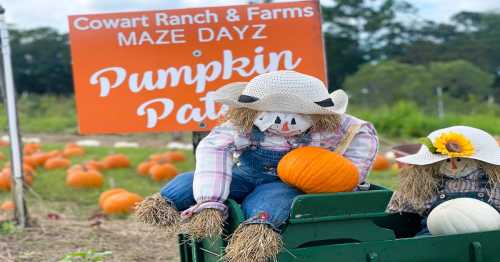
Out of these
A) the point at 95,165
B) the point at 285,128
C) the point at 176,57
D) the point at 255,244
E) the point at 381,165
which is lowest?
the point at 381,165

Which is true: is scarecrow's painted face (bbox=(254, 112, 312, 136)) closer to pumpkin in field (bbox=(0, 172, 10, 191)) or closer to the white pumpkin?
the white pumpkin

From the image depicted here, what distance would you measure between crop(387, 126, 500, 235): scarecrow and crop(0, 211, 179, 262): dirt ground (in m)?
1.91

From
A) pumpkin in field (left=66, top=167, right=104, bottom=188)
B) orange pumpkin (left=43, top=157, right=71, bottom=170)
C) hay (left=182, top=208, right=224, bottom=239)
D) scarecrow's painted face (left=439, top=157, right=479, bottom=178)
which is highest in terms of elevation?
scarecrow's painted face (left=439, top=157, right=479, bottom=178)

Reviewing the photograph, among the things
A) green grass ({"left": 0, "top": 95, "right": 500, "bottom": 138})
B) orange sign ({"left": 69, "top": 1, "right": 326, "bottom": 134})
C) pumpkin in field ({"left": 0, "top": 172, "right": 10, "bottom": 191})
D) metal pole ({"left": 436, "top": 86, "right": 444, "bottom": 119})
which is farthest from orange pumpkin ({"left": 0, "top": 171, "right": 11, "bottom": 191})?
metal pole ({"left": 436, "top": 86, "right": 444, "bottom": 119})

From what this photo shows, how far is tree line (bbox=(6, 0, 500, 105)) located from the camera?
17031 mm

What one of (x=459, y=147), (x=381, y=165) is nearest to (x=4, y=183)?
(x=381, y=165)

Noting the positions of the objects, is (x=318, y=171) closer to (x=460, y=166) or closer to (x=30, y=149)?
(x=460, y=166)

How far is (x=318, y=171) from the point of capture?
8.98 ft

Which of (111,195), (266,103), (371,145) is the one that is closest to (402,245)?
(371,145)

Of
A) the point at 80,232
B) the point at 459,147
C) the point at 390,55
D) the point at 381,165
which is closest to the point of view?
the point at 459,147

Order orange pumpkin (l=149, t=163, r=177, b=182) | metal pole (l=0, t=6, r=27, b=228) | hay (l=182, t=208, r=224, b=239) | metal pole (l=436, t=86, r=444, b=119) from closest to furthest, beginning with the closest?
hay (l=182, t=208, r=224, b=239) < metal pole (l=0, t=6, r=27, b=228) < orange pumpkin (l=149, t=163, r=177, b=182) < metal pole (l=436, t=86, r=444, b=119)

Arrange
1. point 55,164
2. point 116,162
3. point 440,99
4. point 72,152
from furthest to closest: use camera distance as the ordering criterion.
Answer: point 440,99
point 72,152
point 116,162
point 55,164

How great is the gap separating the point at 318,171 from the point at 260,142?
0.44m

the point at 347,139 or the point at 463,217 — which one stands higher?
the point at 347,139
